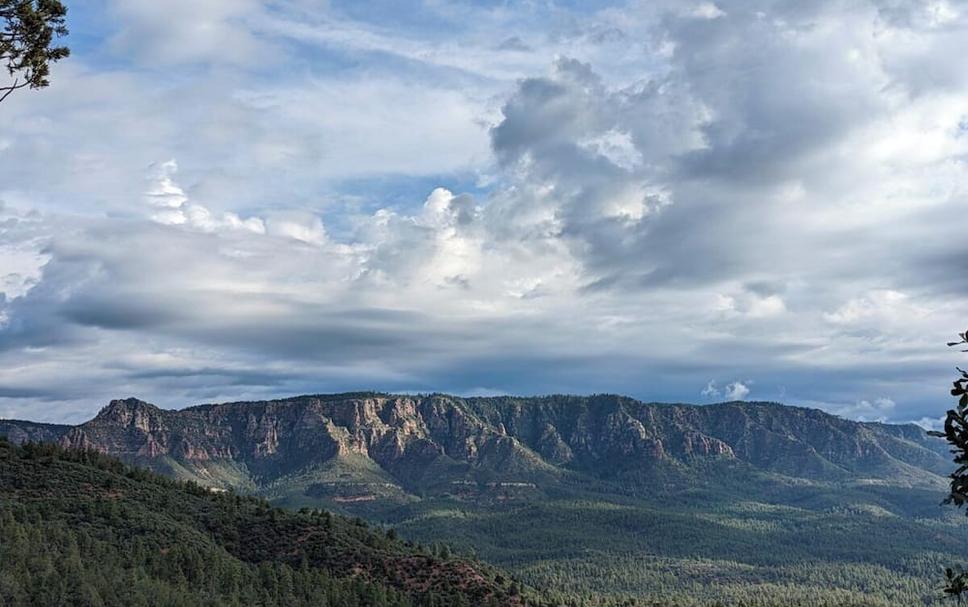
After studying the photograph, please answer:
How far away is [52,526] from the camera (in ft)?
618

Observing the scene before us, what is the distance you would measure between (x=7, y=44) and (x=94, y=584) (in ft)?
383

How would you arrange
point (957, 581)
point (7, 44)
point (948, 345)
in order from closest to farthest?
point (948, 345) < point (957, 581) < point (7, 44)

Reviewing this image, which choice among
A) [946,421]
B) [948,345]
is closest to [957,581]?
[946,421]

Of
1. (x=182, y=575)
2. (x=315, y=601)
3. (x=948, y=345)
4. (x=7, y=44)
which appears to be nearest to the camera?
(x=948, y=345)

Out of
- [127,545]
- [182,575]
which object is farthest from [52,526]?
[182,575]

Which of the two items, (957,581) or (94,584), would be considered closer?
(957,581)

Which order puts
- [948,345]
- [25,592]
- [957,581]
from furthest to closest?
1. [25,592]
2. [957,581]
3. [948,345]

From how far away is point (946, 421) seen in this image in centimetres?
2550

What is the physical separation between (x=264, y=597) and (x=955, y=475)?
594 feet

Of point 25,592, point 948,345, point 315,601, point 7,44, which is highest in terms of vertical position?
point 7,44

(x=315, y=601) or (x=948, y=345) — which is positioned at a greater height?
(x=948, y=345)

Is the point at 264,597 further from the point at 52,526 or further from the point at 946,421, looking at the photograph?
the point at 946,421

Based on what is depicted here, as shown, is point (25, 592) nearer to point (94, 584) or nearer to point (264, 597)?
point (94, 584)

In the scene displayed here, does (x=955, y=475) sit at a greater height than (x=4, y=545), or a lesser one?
greater
